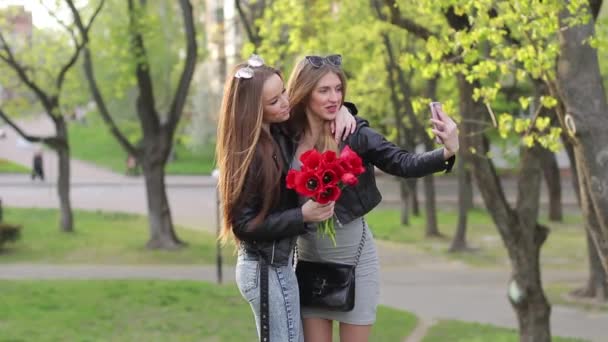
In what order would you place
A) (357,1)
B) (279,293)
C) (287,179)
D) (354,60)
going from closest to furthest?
(287,179)
(279,293)
(357,1)
(354,60)

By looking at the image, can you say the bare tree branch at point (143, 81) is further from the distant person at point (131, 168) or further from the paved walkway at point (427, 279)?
the distant person at point (131, 168)

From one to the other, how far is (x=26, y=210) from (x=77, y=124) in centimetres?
3947

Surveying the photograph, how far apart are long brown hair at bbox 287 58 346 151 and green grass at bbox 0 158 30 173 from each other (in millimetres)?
45249

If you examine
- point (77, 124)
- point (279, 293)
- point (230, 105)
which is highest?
point (230, 105)

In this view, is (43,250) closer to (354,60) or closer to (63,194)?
(63,194)

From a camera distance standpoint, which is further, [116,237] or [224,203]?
[116,237]

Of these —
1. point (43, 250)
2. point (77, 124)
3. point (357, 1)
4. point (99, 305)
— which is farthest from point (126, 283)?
point (77, 124)

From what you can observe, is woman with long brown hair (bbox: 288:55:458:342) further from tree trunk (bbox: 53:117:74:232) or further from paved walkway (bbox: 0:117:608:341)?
tree trunk (bbox: 53:117:74:232)

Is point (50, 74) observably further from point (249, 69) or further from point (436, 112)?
point (436, 112)

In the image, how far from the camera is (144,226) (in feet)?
86.3

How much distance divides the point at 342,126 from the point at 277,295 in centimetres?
70

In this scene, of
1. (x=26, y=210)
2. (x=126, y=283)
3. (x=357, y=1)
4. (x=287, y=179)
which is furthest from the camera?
(x=26, y=210)

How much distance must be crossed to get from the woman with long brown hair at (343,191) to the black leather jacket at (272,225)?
0.13 meters

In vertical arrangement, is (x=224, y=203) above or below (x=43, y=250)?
above
